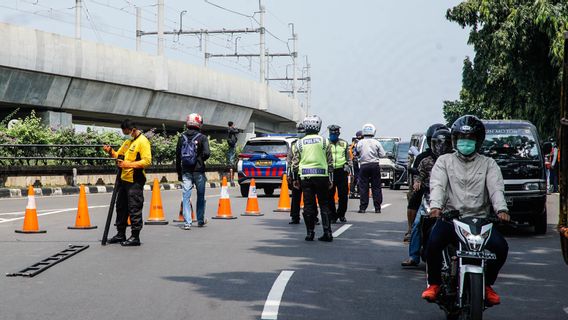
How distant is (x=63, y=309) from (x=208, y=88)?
143ft

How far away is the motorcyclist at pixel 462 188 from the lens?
6859 mm

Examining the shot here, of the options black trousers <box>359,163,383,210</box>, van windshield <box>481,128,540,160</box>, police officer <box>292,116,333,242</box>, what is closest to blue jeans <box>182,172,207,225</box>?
police officer <box>292,116,333,242</box>

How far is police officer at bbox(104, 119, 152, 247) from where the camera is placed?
1259 cm

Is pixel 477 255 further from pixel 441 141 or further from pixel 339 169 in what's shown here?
pixel 339 169

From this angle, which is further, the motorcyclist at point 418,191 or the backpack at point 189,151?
the backpack at point 189,151

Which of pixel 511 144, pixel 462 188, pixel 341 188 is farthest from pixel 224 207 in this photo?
pixel 462 188

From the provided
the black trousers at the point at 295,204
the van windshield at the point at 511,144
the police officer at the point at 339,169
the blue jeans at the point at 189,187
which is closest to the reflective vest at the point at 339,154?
the police officer at the point at 339,169

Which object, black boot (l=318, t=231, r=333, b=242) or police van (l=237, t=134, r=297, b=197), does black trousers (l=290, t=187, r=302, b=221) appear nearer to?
black boot (l=318, t=231, r=333, b=242)

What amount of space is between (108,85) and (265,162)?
17319mm

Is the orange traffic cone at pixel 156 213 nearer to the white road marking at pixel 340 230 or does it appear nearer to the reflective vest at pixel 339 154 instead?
the white road marking at pixel 340 230

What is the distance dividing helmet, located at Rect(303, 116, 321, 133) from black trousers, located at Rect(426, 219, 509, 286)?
21.4ft

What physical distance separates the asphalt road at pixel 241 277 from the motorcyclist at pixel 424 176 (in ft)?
0.62

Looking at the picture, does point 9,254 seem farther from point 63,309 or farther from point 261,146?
point 261,146

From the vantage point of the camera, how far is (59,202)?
72.9ft
